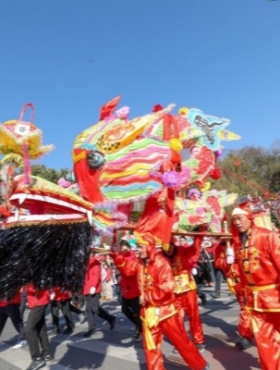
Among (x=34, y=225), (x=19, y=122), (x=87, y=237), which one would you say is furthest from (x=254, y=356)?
(x=19, y=122)

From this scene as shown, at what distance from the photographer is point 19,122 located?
3.22m

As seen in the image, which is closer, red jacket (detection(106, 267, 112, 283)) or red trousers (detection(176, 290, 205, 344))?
red trousers (detection(176, 290, 205, 344))

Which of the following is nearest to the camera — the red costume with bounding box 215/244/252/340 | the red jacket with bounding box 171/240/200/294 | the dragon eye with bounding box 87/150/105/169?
the dragon eye with bounding box 87/150/105/169

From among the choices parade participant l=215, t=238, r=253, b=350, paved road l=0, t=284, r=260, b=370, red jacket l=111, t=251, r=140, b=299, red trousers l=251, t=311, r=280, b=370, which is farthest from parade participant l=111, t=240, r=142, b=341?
red trousers l=251, t=311, r=280, b=370

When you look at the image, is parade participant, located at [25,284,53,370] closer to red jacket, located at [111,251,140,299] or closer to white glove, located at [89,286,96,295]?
red jacket, located at [111,251,140,299]

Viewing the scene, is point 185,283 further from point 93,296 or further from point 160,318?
point 93,296

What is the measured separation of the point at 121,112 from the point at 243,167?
2115 cm

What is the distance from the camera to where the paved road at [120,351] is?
4863 mm

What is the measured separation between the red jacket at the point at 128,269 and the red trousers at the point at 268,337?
150cm

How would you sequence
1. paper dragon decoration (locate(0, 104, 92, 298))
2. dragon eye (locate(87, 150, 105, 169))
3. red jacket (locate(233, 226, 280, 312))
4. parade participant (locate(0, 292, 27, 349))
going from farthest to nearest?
parade participant (locate(0, 292, 27, 349)) < red jacket (locate(233, 226, 280, 312)) < dragon eye (locate(87, 150, 105, 169)) < paper dragon decoration (locate(0, 104, 92, 298))

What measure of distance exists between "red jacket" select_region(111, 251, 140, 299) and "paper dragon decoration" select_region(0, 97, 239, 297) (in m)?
1.06

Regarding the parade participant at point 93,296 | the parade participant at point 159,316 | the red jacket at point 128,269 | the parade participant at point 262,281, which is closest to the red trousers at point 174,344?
the parade participant at point 159,316

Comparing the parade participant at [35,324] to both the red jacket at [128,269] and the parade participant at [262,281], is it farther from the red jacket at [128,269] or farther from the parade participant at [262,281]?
the parade participant at [262,281]

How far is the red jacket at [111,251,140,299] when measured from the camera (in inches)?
191
